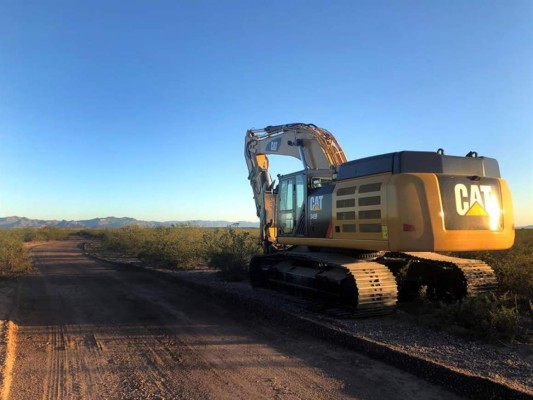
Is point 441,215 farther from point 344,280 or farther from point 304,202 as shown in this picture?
point 304,202

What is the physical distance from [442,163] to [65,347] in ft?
23.5

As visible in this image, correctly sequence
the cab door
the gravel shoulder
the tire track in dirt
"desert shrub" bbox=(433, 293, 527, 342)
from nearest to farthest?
the gravel shoulder → the tire track in dirt → "desert shrub" bbox=(433, 293, 527, 342) → the cab door

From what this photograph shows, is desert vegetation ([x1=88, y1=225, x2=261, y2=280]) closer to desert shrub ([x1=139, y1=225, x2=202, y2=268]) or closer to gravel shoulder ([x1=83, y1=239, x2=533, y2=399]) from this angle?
desert shrub ([x1=139, y1=225, x2=202, y2=268])

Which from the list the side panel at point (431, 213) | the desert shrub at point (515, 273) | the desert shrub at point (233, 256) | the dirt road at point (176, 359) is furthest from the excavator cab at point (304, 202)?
the desert shrub at point (233, 256)

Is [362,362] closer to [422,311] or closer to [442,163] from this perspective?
[422,311]

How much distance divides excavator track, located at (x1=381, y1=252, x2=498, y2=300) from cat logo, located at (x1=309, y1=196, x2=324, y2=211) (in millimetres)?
1828

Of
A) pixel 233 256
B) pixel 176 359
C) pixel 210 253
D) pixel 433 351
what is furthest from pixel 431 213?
pixel 210 253

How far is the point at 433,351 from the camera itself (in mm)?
6004

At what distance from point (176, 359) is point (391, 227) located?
13.7ft

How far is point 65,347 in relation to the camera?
22.8 ft

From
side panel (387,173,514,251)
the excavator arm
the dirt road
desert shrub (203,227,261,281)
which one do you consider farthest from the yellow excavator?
desert shrub (203,227,261,281)

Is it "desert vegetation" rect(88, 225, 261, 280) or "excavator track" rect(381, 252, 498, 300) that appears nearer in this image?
Result: "excavator track" rect(381, 252, 498, 300)

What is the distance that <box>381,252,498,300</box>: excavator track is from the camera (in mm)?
8625

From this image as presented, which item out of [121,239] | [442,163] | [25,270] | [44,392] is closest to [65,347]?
[44,392]
